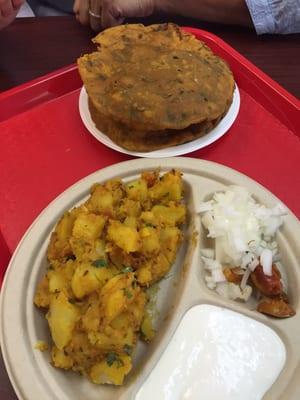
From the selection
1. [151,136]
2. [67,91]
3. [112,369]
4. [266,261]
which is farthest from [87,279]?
[67,91]

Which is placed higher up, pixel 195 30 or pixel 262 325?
pixel 195 30

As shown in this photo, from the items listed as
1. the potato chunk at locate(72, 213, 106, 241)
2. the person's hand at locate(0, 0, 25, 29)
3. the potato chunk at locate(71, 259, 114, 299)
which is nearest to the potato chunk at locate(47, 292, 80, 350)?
the potato chunk at locate(71, 259, 114, 299)

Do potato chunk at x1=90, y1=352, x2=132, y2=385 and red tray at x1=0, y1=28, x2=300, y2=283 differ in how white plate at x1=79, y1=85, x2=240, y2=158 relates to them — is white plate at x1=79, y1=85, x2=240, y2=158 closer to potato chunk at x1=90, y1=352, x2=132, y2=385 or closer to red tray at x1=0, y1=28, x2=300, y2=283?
red tray at x1=0, y1=28, x2=300, y2=283

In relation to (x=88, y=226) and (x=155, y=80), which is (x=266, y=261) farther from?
(x=155, y=80)

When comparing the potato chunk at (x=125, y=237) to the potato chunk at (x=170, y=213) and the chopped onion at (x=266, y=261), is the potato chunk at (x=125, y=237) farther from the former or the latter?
the chopped onion at (x=266, y=261)

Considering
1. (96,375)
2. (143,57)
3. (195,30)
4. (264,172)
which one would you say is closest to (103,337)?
(96,375)

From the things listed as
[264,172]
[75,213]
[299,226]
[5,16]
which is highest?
[5,16]

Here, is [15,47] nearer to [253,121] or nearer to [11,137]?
[11,137]

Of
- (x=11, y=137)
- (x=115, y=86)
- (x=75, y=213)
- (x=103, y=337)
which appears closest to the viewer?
(x=103, y=337)
